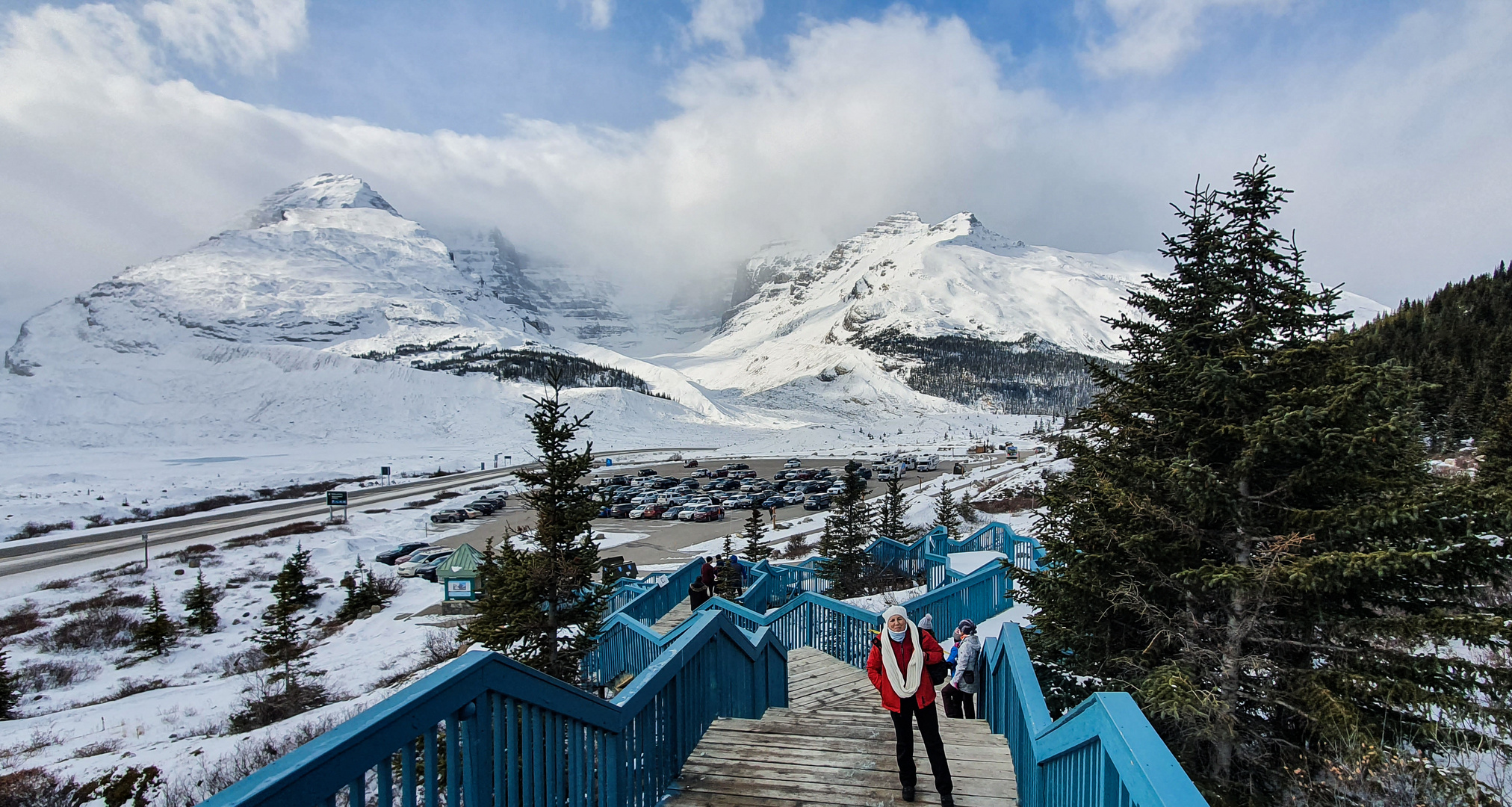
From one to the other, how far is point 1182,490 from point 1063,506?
4.52 feet

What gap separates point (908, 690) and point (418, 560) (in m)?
34.1

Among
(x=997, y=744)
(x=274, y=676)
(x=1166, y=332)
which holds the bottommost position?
(x=274, y=676)

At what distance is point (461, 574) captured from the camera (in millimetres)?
24531

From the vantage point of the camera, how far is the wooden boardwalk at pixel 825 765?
430 centimetres

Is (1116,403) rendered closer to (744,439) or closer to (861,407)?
(744,439)

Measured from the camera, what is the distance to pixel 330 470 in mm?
68938

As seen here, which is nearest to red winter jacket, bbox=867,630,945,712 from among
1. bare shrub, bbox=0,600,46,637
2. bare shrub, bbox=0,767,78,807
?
bare shrub, bbox=0,767,78,807

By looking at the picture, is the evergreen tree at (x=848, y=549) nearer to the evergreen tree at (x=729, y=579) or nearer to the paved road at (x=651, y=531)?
the evergreen tree at (x=729, y=579)

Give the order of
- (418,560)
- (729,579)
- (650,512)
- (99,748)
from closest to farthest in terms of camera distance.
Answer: (99,748) < (729,579) < (418,560) < (650,512)

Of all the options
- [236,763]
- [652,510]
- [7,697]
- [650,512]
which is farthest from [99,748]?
[652,510]

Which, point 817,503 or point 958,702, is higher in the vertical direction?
point 958,702

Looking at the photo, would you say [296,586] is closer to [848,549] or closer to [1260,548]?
[848,549]

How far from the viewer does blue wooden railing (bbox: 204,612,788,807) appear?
6.49ft

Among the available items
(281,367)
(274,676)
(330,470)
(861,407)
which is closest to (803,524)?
(274,676)
